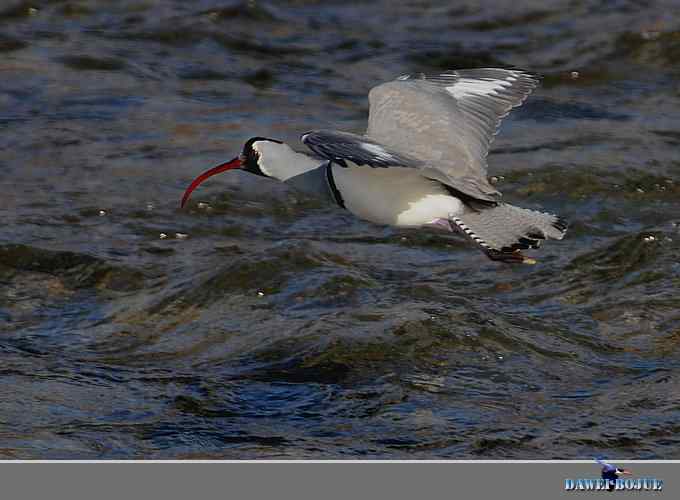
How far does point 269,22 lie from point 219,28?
490 mm

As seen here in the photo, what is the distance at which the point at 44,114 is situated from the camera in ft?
36.4

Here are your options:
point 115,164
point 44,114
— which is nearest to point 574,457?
point 115,164

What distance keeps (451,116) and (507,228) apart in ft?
3.50

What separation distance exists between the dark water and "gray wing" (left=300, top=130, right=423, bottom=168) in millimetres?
986

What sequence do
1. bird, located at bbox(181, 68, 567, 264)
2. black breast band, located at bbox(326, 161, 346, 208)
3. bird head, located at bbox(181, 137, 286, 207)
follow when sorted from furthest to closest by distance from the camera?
1. bird head, located at bbox(181, 137, 286, 207)
2. black breast band, located at bbox(326, 161, 346, 208)
3. bird, located at bbox(181, 68, 567, 264)

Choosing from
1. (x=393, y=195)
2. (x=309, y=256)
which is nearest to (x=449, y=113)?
(x=393, y=195)

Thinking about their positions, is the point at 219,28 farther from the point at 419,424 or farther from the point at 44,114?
the point at 419,424

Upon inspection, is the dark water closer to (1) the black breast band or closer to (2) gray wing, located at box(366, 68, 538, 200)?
(1) the black breast band

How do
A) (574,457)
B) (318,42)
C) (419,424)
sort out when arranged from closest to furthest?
(574,457)
(419,424)
(318,42)

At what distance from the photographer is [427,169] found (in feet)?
23.5

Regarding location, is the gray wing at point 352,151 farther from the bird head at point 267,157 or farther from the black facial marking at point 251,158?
the black facial marking at point 251,158

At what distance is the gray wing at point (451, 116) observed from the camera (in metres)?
7.49

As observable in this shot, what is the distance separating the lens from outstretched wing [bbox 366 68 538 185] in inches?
298
